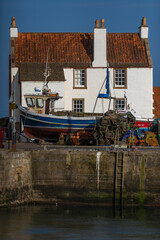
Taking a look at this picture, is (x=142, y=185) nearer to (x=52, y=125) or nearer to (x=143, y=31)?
(x=52, y=125)

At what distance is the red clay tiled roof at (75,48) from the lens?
131 ft

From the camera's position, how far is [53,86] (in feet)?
127

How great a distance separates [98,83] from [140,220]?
63.6 ft

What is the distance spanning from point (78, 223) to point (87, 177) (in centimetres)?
278

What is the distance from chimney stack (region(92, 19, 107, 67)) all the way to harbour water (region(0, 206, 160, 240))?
18.5 metres

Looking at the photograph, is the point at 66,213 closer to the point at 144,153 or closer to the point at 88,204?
the point at 88,204

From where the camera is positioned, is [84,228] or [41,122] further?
[41,122]

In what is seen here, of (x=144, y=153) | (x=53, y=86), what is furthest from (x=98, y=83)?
(x=144, y=153)

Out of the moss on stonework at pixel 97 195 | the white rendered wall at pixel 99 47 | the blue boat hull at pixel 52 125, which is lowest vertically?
the moss on stonework at pixel 97 195

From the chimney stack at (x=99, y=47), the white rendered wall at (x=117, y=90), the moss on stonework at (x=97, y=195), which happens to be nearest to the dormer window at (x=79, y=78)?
the white rendered wall at (x=117, y=90)

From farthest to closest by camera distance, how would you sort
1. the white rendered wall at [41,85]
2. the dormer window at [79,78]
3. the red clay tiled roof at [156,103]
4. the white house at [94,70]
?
1. the red clay tiled roof at [156,103]
2. the dormer window at [79,78]
3. the white house at [94,70]
4. the white rendered wall at [41,85]

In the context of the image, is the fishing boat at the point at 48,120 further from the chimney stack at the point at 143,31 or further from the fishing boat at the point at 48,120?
the chimney stack at the point at 143,31

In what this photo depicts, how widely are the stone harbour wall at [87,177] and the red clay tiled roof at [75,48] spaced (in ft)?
56.9

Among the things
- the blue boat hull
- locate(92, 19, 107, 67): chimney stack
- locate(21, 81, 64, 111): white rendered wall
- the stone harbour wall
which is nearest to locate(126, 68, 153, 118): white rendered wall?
locate(92, 19, 107, 67): chimney stack
